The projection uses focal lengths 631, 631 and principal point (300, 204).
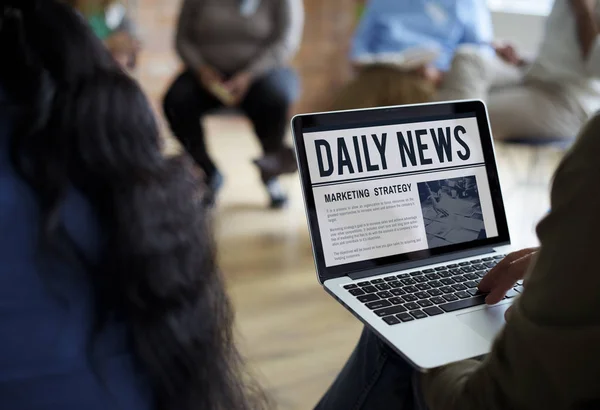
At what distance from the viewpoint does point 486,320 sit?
69 centimetres

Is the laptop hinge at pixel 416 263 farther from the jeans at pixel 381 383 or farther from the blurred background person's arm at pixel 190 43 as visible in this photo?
the blurred background person's arm at pixel 190 43

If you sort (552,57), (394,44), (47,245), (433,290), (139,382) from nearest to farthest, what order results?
(47,245) < (139,382) < (433,290) < (552,57) < (394,44)

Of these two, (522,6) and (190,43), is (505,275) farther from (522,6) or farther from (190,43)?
(522,6)

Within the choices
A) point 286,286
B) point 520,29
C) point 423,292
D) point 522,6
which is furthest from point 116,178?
point 522,6

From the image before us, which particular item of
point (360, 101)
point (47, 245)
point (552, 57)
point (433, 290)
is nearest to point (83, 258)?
point (47, 245)

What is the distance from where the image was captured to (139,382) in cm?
60

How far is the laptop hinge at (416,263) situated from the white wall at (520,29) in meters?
3.25

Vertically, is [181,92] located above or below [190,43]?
below

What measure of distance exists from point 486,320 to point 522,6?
3709 millimetres

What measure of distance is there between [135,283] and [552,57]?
1911 millimetres

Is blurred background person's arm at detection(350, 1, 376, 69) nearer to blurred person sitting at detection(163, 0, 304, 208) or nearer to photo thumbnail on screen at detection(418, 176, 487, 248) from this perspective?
blurred person sitting at detection(163, 0, 304, 208)

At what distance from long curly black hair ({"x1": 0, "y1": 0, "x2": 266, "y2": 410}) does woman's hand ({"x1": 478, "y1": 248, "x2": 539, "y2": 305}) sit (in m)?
0.32

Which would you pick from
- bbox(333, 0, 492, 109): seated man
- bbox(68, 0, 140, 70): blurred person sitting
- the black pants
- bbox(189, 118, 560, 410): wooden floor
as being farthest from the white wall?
bbox(68, 0, 140, 70): blurred person sitting

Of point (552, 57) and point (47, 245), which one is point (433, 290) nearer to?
point (47, 245)
